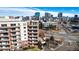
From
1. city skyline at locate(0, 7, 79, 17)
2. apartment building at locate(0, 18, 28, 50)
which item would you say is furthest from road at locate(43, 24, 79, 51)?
apartment building at locate(0, 18, 28, 50)

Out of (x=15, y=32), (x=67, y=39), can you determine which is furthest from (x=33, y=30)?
(x=67, y=39)

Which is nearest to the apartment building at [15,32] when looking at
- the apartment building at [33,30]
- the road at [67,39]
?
the apartment building at [33,30]

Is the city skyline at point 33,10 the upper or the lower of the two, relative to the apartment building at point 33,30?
upper

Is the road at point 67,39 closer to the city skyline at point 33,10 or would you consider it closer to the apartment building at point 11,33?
the city skyline at point 33,10

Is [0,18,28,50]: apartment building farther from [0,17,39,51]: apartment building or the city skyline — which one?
the city skyline
